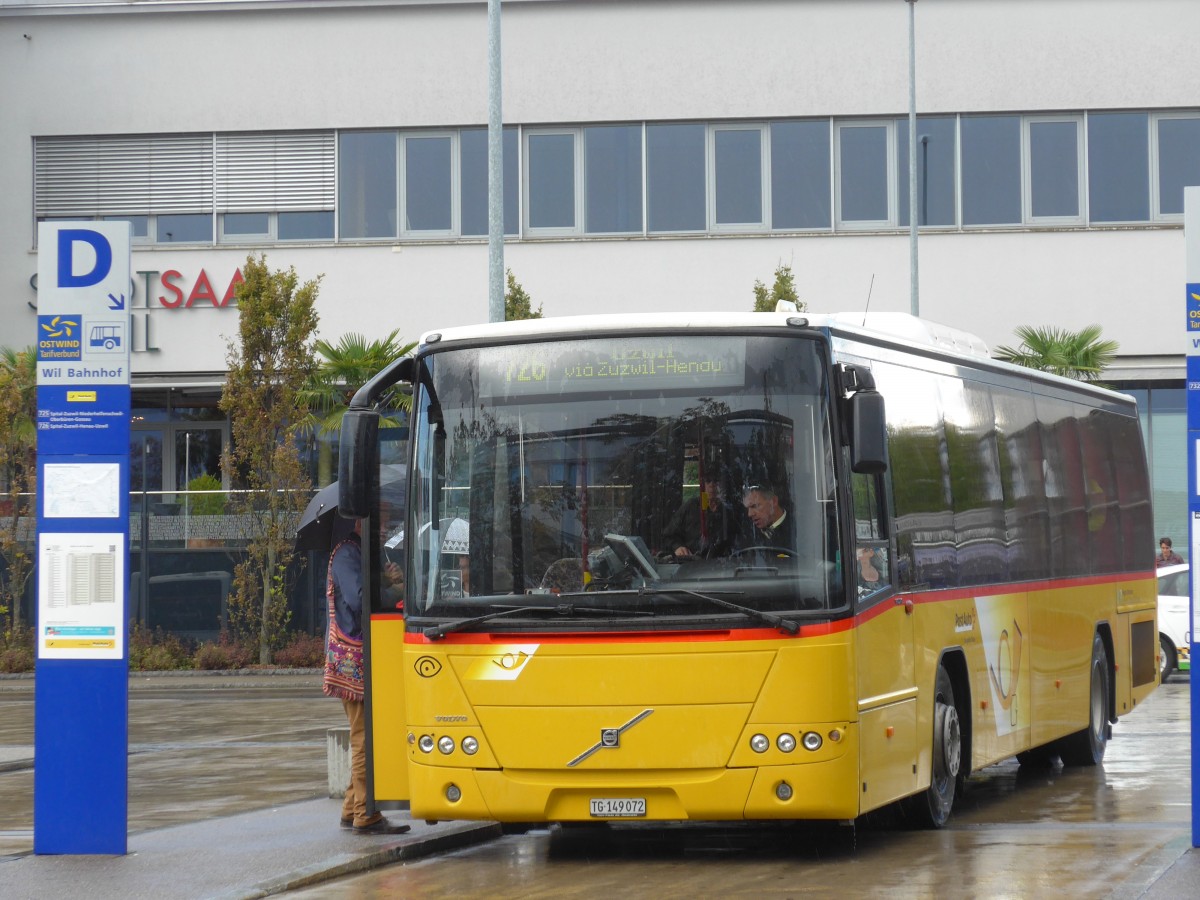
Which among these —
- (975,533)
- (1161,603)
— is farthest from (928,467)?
(1161,603)

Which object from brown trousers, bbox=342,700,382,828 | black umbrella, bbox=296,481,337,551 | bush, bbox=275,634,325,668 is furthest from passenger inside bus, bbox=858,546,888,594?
bush, bbox=275,634,325,668

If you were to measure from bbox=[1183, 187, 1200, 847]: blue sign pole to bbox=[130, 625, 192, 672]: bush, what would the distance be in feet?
69.6

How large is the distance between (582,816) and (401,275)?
2572cm

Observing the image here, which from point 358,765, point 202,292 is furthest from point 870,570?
point 202,292

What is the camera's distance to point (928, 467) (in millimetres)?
11219

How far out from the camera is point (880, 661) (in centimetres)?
993

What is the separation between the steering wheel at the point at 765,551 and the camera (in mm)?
9391

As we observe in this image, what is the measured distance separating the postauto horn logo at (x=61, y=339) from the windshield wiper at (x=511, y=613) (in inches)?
94.5

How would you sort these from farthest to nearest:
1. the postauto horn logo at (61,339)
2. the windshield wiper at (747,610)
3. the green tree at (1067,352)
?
the green tree at (1067,352) → the postauto horn logo at (61,339) → the windshield wiper at (747,610)

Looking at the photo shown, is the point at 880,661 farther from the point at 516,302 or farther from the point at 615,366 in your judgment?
the point at 516,302

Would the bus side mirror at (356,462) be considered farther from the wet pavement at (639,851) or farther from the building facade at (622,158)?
the building facade at (622,158)

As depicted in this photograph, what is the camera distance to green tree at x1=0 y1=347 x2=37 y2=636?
29047 millimetres

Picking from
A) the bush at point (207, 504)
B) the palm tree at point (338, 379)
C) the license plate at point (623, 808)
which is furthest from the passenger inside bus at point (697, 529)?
the bush at point (207, 504)

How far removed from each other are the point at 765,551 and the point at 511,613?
1.32 meters
